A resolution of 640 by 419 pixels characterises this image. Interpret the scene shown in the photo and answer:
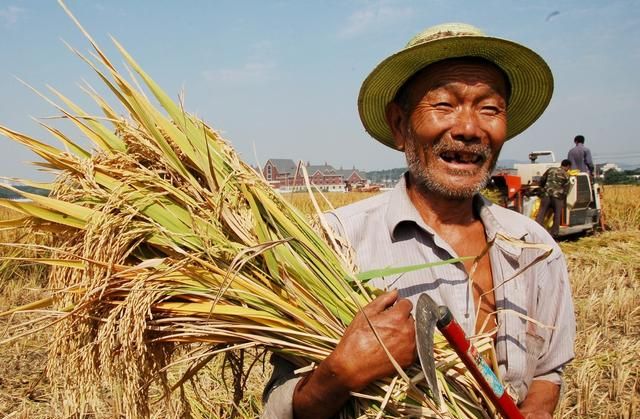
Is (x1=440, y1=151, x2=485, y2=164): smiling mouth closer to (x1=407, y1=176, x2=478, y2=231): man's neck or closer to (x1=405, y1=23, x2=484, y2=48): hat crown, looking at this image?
(x1=407, y1=176, x2=478, y2=231): man's neck

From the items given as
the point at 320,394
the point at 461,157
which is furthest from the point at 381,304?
the point at 461,157

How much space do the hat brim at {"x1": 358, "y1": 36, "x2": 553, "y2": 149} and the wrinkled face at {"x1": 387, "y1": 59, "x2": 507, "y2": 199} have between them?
0.06m

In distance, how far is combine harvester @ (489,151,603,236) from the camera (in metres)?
8.76

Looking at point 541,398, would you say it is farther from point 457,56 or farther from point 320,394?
point 457,56

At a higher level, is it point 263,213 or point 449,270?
point 263,213

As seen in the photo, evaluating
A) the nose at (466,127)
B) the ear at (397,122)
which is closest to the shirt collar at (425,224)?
the ear at (397,122)

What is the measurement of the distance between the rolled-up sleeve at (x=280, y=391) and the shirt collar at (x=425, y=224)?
53 centimetres

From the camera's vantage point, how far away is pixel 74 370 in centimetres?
141

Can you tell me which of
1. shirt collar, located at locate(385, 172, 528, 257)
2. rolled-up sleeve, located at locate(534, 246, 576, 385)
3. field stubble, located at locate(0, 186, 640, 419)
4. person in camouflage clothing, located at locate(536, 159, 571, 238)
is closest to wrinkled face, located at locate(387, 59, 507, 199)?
shirt collar, located at locate(385, 172, 528, 257)

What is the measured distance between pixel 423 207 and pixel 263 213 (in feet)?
2.18

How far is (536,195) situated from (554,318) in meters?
7.81

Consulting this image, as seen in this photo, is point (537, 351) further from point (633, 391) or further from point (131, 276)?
point (633, 391)

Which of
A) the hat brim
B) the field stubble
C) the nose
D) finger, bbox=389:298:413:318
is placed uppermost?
the hat brim

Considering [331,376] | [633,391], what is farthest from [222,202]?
[633,391]
